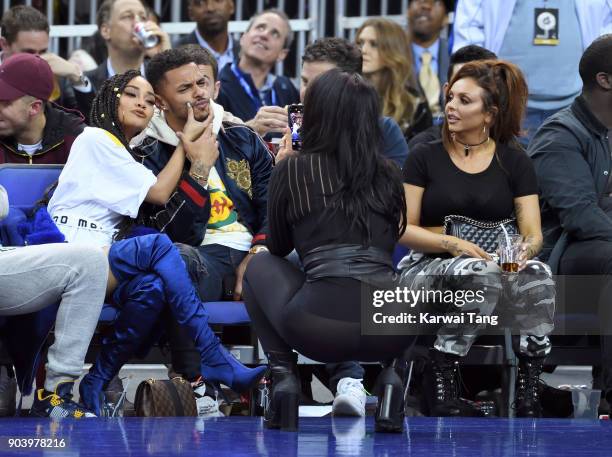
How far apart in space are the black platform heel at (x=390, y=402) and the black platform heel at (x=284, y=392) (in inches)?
12.1

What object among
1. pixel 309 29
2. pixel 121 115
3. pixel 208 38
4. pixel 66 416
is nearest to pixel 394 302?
pixel 66 416

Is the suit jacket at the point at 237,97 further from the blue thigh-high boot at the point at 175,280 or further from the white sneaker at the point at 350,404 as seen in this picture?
the white sneaker at the point at 350,404

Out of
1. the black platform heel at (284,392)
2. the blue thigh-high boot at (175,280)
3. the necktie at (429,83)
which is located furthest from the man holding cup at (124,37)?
the black platform heel at (284,392)

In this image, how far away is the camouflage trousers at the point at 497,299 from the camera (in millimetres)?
6492

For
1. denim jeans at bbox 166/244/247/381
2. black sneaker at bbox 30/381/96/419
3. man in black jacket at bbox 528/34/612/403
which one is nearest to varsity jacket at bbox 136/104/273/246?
denim jeans at bbox 166/244/247/381

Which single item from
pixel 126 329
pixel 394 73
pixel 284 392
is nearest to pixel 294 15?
pixel 394 73

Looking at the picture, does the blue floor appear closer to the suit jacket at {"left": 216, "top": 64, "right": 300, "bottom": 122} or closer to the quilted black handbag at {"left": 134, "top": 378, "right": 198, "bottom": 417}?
the quilted black handbag at {"left": 134, "top": 378, "right": 198, "bottom": 417}

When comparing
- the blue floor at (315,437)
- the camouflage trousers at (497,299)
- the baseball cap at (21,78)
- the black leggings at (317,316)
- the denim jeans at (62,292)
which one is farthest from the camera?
the baseball cap at (21,78)

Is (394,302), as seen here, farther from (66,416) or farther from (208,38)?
(208,38)

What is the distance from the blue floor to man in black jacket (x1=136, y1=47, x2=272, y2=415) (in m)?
1.26

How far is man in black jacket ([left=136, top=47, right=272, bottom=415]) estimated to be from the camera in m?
6.94

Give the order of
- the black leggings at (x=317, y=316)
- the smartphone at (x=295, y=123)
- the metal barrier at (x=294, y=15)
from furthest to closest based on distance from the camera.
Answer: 1. the metal barrier at (x=294, y=15)
2. the smartphone at (x=295, y=123)
3. the black leggings at (x=317, y=316)

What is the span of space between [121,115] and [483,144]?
1748 mm

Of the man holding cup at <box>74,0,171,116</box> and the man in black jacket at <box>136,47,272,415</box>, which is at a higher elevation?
the man holding cup at <box>74,0,171,116</box>
